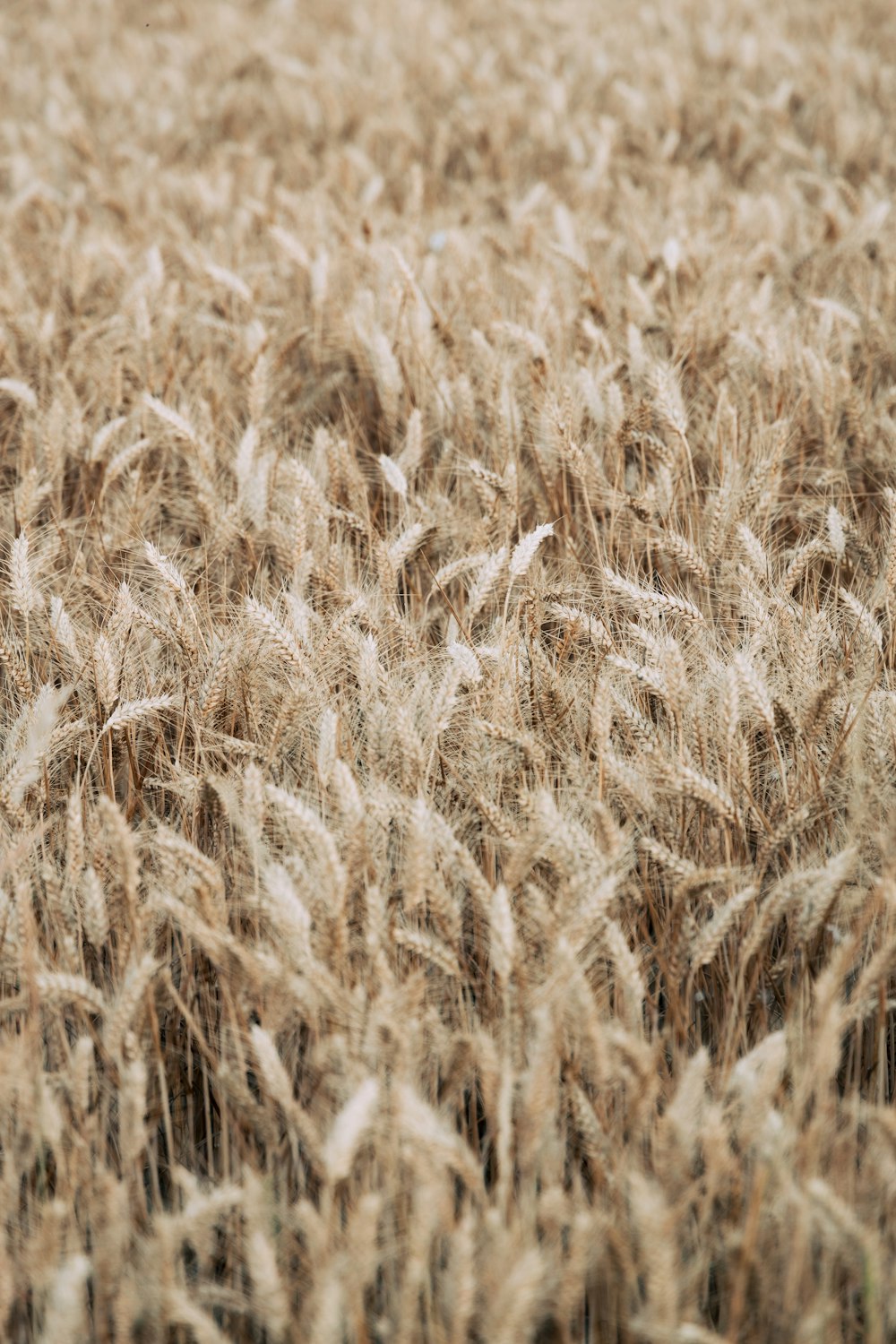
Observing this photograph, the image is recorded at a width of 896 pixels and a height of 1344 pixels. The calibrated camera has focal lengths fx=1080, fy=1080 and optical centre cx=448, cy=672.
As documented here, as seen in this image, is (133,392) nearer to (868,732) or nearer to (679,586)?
(679,586)

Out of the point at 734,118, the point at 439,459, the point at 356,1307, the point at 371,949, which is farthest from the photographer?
the point at 734,118

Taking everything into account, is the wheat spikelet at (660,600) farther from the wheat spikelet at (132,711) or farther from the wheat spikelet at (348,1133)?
the wheat spikelet at (348,1133)

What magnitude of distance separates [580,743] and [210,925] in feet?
1.73

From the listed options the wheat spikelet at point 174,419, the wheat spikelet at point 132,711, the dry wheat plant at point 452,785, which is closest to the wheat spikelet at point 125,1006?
the dry wheat plant at point 452,785

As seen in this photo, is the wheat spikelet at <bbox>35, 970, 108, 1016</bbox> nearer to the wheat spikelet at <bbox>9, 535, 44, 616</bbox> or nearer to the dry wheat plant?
the dry wheat plant

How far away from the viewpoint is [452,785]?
134 cm

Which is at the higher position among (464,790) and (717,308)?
(717,308)

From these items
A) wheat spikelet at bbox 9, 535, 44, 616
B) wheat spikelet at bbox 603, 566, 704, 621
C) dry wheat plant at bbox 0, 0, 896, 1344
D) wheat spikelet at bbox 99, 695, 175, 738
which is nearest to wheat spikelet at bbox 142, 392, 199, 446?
dry wheat plant at bbox 0, 0, 896, 1344

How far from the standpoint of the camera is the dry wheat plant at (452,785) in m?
0.90

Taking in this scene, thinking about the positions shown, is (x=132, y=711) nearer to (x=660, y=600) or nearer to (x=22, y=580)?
(x=22, y=580)

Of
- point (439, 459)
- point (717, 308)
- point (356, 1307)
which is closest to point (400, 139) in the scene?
point (717, 308)

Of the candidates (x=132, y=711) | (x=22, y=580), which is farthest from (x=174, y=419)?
(x=132, y=711)

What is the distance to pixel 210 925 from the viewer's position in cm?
109

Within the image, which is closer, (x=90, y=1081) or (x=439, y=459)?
(x=90, y=1081)
